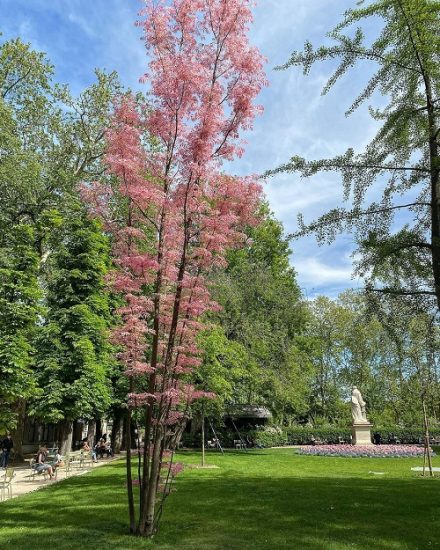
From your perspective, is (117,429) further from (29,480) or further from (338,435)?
(338,435)

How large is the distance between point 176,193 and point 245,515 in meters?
6.40

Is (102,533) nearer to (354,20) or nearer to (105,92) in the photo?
(354,20)

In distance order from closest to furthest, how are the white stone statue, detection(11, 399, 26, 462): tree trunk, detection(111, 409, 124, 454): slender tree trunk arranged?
detection(11, 399, 26, 462): tree trunk, detection(111, 409, 124, 454): slender tree trunk, the white stone statue

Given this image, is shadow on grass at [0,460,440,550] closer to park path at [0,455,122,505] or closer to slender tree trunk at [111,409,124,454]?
park path at [0,455,122,505]

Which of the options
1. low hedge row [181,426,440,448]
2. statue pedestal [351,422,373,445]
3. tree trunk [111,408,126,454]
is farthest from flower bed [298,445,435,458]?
tree trunk [111,408,126,454]

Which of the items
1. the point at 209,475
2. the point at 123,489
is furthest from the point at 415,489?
the point at 123,489

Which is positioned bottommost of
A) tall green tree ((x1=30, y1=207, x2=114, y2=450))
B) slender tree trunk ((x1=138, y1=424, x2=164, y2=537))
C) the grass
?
the grass

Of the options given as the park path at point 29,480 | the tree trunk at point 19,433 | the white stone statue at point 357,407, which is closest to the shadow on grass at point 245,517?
the park path at point 29,480

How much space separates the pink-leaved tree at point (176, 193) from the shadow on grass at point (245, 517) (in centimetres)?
95

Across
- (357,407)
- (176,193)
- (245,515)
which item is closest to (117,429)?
(357,407)

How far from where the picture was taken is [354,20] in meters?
7.34

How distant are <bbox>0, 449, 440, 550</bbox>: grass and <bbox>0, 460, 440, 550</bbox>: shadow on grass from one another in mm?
16

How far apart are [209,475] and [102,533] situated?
9.51 m

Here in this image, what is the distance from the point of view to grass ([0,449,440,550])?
707cm
